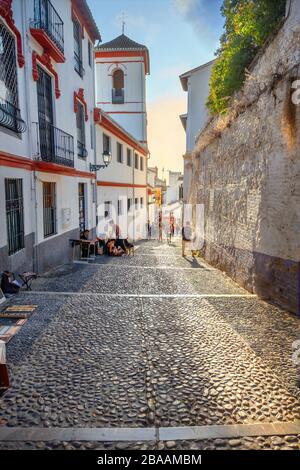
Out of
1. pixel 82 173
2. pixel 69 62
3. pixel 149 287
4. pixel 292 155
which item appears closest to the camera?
pixel 292 155

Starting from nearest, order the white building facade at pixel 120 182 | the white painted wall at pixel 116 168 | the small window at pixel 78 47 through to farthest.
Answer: the small window at pixel 78 47
the white painted wall at pixel 116 168
the white building facade at pixel 120 182

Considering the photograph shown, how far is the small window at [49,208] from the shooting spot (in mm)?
9086

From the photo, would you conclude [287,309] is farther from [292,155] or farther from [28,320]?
[28,320]

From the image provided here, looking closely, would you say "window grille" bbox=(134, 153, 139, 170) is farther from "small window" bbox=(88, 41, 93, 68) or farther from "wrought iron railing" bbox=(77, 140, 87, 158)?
"wrought iron railing" bbox=(77, 140, 87, 158)

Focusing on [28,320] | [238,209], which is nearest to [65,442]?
[28,320]

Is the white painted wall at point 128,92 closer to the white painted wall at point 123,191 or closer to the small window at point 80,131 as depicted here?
the white painted wall at point 123,191

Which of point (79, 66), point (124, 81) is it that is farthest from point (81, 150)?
point (124, 81)

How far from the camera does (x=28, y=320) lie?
16.5 ft

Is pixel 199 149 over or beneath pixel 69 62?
beneath

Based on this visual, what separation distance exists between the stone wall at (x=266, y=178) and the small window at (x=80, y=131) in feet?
18.2

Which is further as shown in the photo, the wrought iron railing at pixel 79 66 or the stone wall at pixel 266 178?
the wrought iron railing at pixel 79 66

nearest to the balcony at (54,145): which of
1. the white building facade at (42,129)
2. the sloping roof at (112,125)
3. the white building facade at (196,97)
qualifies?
the white building facade at (42,129)

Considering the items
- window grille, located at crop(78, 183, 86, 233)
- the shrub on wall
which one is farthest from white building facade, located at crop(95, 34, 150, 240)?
the shrub on wall

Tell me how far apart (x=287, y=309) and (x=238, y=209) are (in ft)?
9.90
